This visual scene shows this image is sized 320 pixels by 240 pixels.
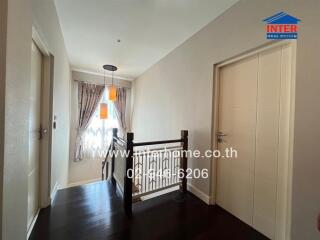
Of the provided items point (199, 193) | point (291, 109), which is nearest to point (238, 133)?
point (291, 109)

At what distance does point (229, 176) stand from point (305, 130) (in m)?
1.06

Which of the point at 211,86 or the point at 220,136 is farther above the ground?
the point at 211,86

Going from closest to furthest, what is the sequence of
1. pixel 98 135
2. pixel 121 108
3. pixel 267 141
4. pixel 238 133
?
pixel 267 141, pixel 238 133, pixel 98 135, pixel 121 108

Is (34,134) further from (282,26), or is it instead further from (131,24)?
(282,26)

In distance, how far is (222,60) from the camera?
2.07 m

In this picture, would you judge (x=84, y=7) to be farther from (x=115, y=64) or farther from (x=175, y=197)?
(x=175, y=197)

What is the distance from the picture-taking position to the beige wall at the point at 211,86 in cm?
127

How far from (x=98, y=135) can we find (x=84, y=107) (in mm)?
935

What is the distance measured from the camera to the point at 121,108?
5188 millimetres

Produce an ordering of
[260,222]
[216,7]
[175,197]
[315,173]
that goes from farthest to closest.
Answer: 1. [175,197]
2. [216,7]
3. [260,222]
4. [315,173]

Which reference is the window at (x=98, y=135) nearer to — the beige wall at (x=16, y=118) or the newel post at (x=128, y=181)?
the newel post at (x=128, y=181)

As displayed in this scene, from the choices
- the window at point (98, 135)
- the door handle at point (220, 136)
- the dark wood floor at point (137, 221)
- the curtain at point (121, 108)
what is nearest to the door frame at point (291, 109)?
the door handle at point (220, 136)

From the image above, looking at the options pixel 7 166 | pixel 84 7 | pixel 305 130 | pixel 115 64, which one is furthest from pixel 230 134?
pixel 115 64

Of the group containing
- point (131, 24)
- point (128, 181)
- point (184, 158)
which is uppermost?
point (131, 24)
